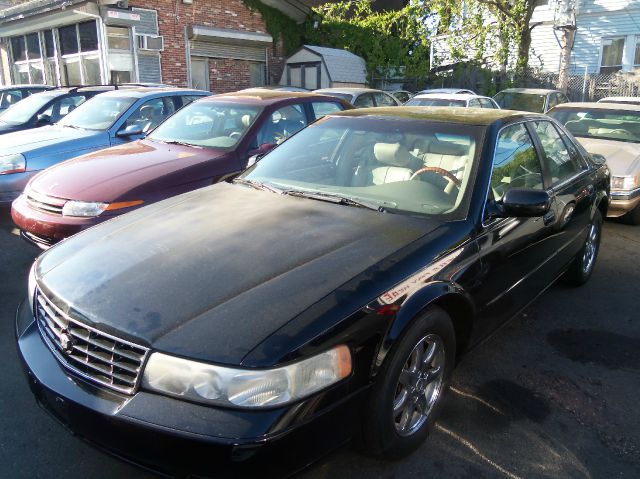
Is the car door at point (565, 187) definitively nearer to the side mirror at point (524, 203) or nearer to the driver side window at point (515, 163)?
the driver side window at point (515, 163)

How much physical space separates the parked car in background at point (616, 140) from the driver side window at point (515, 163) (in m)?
3.30

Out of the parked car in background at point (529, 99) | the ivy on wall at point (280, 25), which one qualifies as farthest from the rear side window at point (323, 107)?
the ivy on wall at point (280, 25)

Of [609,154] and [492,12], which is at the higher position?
[492,12]

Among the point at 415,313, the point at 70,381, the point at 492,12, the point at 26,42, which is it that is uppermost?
the point at 492,12

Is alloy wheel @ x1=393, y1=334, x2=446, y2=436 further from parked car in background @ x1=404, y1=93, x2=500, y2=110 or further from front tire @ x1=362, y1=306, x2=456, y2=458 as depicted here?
Result: parked car in background @ x1=404, y1=93, x2=500, y2=110

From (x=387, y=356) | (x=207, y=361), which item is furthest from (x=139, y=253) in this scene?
(x=387, y=356)

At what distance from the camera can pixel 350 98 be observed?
11.8 m

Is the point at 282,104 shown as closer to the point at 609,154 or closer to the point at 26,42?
the point at 609,154

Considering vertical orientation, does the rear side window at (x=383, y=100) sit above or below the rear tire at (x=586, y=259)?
above

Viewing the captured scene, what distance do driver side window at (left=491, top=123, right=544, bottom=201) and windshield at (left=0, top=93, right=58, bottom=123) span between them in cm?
834

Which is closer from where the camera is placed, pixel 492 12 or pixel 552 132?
pixel 552 132

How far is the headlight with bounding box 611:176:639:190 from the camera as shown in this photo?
238 inches

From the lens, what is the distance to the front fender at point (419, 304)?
82.6 inches

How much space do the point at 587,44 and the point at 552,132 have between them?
20.8 meters
